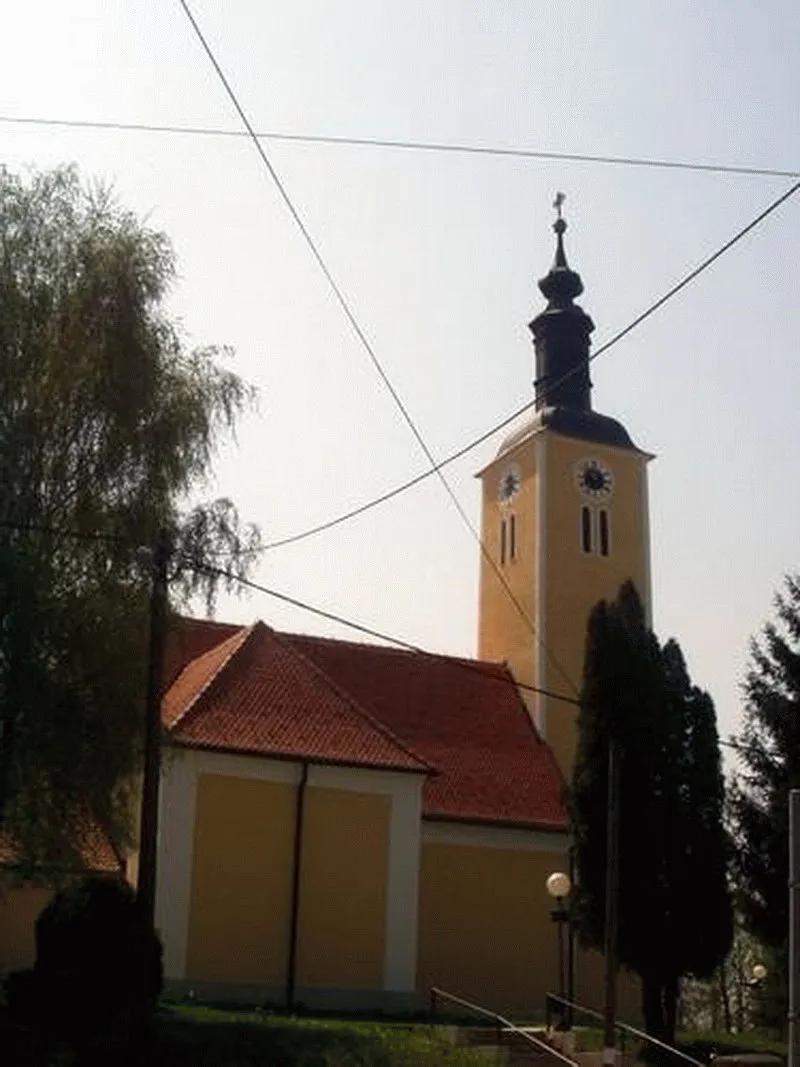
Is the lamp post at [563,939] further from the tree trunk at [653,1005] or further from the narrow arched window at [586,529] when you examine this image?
the narrow arched window at [586,529]

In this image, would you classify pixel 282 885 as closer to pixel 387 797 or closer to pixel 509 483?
pixel 387 797

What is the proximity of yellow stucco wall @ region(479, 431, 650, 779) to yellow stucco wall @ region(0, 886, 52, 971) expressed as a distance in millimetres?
13353

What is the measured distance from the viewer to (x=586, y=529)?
38.9 metres

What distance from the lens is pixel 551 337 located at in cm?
3822

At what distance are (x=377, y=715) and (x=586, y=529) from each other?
832cm

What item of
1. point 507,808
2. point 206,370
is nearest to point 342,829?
point 507,808

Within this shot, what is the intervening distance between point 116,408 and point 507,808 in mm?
14792

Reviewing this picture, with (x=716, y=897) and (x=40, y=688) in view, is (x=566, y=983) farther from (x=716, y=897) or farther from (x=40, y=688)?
(x=40, y=688)

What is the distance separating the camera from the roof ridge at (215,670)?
1104 inches

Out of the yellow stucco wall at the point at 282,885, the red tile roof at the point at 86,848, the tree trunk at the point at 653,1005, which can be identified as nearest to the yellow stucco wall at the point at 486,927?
the yellow stucco wall at the point at 282,885

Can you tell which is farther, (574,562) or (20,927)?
(574,562)

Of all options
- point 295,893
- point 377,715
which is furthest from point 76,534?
point 377,715

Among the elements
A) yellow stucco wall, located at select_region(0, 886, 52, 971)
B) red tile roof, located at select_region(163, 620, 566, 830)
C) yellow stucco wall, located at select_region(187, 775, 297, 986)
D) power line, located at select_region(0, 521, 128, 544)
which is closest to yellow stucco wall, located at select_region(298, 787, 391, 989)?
yellow stucco wall, located at select_region(187, 775, 297, 986)

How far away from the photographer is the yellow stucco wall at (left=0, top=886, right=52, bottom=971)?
2672 centimetres
